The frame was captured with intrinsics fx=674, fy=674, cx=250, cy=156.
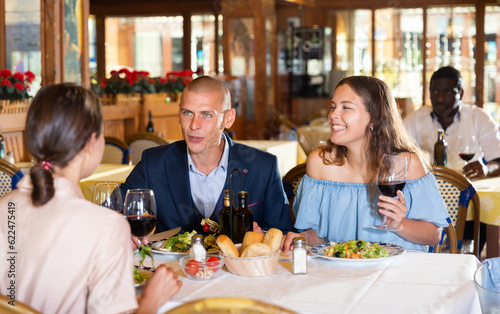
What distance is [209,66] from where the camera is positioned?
45.5 feet

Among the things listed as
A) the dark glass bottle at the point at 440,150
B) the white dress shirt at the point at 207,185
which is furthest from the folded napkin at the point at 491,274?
the dark glass bottle at the point at 440,150

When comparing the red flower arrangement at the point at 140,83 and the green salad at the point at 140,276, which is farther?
the red flower arrangement at the point at 140,83

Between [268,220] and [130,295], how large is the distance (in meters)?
1.30

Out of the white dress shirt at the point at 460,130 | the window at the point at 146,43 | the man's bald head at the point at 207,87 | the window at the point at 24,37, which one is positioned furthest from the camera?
the window at the point at 146,43

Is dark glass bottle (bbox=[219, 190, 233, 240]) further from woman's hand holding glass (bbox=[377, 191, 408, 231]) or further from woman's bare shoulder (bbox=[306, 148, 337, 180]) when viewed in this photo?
woman's bare shoulder (bbox=[306, 148, 337, 180])

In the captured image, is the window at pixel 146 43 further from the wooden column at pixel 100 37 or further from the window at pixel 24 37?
the window at pixel 24 37

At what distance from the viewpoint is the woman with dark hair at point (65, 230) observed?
4.69ft

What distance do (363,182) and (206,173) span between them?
63 cm

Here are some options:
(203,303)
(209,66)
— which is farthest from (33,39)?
(209,66)

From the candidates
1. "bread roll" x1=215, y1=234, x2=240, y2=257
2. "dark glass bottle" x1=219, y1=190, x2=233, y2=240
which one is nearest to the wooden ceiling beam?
"dark glass bottle" x1=219, y1=190, x2=233, y2=240

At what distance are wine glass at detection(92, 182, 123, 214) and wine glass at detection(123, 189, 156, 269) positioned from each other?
13 cm

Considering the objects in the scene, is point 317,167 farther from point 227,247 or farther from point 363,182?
point 227,247

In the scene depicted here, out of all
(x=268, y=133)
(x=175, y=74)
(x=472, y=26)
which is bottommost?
(x=268, y=133)

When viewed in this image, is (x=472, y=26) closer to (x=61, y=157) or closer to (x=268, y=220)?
(x=268, y=220)
